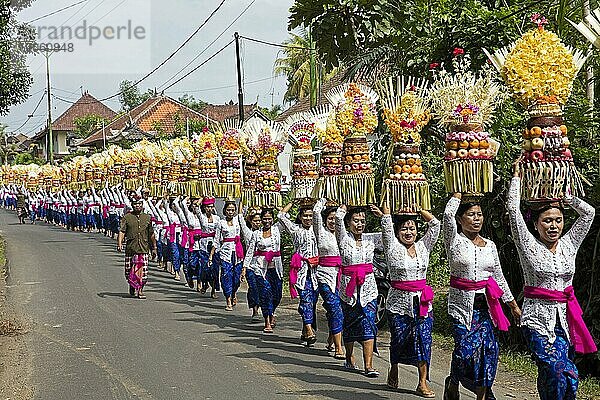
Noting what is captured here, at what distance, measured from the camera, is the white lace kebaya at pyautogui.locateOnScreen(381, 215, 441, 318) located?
8.12m

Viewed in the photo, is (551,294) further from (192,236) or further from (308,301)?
(192,236)

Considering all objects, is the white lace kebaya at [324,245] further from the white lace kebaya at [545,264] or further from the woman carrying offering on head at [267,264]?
the white lace kebaya at [545,264]

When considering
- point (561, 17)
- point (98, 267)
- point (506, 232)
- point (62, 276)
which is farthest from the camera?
point (98, 267)

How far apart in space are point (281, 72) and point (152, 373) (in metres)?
32.4

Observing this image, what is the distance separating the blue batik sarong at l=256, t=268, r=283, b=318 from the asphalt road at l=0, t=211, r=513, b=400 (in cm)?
36

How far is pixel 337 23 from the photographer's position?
1109cm

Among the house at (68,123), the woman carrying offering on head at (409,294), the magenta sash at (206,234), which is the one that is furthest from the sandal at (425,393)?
the house at (68,123)

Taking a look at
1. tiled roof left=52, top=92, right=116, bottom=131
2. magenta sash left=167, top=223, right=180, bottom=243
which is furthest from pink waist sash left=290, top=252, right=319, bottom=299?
tiled roof left=52, top=92, right=116, bottom=131

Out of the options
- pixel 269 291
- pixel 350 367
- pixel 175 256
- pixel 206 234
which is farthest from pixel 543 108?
pixel 175 256

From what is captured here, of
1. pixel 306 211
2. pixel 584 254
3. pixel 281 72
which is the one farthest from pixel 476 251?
pixel 281 72

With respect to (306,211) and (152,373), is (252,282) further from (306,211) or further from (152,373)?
(152,373)

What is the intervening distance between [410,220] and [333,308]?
2090 millimetres

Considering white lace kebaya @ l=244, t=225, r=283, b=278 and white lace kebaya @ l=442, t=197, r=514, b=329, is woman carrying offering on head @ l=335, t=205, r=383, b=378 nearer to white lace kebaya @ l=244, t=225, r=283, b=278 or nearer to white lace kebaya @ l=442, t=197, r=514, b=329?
white lace kebaya @ l=442, t=197, r=514, b=329

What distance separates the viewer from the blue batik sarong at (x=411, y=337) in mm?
8016
